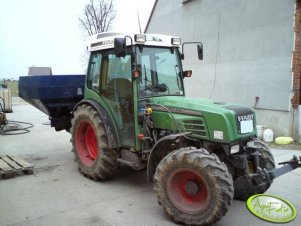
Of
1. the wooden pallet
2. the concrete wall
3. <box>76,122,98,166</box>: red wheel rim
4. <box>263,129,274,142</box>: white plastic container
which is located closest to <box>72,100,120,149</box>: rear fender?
<box>76,122,98,166</box>: red wheel rim

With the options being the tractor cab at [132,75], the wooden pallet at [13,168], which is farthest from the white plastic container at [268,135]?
the wooden pallet at [13,168]

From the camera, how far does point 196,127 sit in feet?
14.2

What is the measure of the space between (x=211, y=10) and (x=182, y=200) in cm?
784

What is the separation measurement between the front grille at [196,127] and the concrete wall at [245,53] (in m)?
4.70

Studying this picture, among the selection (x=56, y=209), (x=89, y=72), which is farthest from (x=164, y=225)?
(x=89, y=72)

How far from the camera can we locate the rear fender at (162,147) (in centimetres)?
433

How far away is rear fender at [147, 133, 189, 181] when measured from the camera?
14.2ft

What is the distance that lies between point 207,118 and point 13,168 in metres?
3.60

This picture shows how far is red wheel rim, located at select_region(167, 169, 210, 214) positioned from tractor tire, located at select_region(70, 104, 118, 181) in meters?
1.45

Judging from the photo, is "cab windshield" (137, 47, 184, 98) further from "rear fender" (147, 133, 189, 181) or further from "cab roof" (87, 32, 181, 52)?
"rear fender" (147, 133, 189, 181)

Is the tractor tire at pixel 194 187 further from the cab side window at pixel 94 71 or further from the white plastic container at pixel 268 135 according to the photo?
the white plastic container at pixel 268 135

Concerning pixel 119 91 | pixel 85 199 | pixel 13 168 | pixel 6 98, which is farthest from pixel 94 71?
pixel 6 98

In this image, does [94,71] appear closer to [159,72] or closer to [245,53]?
[159,72]

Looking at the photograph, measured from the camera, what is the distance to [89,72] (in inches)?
223
